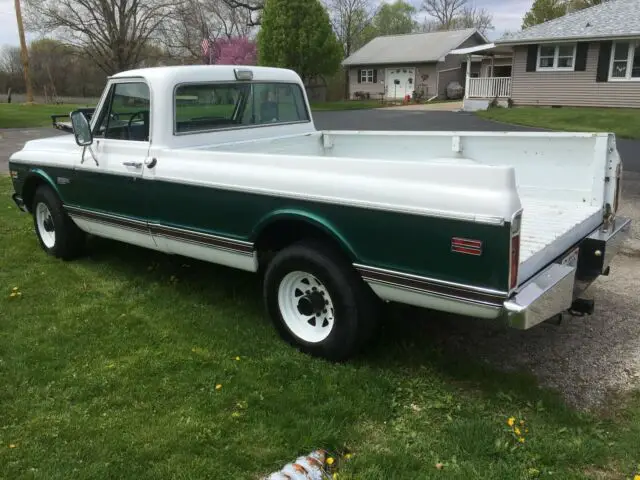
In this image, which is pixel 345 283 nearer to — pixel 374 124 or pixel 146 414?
pixel 146 414

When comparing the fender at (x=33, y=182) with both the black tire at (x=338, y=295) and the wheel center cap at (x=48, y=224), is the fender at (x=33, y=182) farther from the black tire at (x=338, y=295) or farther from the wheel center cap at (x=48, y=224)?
the black tire at (x=338, y=295)

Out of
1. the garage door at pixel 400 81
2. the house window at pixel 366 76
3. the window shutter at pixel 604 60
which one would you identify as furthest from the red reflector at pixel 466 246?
the house window at pixel 366 76

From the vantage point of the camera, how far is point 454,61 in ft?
133

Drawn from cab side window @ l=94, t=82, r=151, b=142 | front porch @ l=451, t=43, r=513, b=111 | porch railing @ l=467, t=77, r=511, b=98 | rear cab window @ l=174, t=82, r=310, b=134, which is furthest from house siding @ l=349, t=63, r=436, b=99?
cab side window @ l=94, t=82, r=151, b=142

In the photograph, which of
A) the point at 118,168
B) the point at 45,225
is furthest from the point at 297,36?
the point at 118,168

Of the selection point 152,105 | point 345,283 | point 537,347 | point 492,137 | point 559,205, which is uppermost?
point 152,105

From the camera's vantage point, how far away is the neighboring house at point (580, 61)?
889 inches

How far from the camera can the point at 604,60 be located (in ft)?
75.3

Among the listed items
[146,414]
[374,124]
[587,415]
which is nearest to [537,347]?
[587,415]

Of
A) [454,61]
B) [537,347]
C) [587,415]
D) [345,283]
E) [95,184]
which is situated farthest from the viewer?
[454,61]

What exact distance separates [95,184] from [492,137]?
3.41 meters

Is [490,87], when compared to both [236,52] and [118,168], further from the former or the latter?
[118,168]

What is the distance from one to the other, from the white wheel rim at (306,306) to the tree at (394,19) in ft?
208

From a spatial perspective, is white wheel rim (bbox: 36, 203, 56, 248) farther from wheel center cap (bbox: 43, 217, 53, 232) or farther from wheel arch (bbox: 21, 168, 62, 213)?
wheel arch (bbox: 21, 168, 62, 213)
